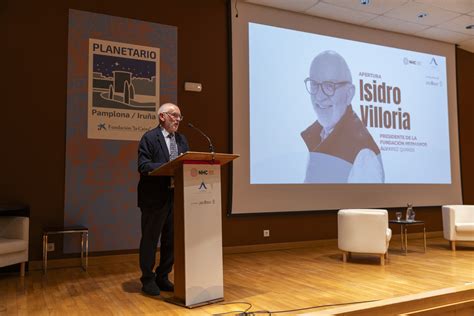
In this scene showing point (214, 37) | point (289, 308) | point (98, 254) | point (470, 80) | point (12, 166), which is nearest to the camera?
point (289, 308)

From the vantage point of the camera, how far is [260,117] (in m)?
5.95

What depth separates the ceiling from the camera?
19.8 ft

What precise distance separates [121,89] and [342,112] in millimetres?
3303

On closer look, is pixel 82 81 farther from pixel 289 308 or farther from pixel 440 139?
pixel 440 139

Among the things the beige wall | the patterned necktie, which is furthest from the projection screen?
the patterned necktie

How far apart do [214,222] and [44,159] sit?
2.62 metres

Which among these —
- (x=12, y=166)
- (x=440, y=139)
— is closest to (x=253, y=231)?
(x=12, y=166)

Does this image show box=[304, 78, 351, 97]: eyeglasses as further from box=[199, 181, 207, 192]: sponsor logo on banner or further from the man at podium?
box=[199, 181, 207, 192]: sponsor logo on banner

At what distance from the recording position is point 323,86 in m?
6.45

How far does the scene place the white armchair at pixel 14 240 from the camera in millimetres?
4047

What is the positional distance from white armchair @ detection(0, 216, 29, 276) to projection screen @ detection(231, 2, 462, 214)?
8.28 ft

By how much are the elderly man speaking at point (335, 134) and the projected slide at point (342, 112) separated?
2 cm

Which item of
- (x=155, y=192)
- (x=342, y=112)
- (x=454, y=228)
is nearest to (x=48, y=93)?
(x=155, y=192)

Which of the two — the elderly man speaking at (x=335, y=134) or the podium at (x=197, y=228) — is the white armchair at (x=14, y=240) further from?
the elderly man speaking at (x=335, y=134)
